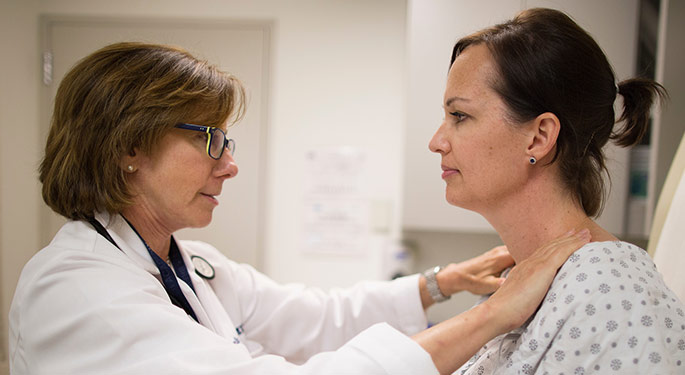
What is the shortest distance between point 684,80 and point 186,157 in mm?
1677

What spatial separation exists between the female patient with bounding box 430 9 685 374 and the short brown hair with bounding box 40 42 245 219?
0.61 m

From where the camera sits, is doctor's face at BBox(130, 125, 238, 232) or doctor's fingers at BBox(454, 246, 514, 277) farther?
doctor's fingers at BBox(454, 246, 514, 277)

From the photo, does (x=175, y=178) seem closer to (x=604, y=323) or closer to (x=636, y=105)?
(x=604, y=323)

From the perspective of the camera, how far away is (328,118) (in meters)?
2.10

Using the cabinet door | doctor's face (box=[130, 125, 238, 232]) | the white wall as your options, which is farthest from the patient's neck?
the white wall

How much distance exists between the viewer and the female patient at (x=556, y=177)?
0.71 meters

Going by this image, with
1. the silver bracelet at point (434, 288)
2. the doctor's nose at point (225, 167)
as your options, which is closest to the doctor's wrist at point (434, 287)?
the silver bracelet at point (434, 288)

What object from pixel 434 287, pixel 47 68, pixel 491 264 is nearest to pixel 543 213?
pixel 491 264

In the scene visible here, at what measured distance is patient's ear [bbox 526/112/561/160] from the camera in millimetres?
830

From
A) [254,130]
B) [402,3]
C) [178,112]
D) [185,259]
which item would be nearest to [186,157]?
[178,112]

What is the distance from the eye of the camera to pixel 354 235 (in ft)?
7.02

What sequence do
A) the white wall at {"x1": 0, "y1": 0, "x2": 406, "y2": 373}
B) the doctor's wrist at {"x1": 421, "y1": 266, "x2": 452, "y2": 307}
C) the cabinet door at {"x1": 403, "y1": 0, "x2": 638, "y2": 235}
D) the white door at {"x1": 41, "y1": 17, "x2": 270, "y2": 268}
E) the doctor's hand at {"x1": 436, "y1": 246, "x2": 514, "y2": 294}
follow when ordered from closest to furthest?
the doctor's hand at {"x1": 436, "y1": 246, "x2": 514, "y2": 294} < the doctor's wrist at {"x1": 421, "y1": 266, "x2": 452, "y2": 307} < the cabinet door at {"x1": 403, "y1": 0, "x2": 638, "y2": 235} < the white door at {"x1": 41, "y1": 17, "x2": 270, "y2": 268} < the white wall at {"x1": 0, "y1": 0, "x2": 406, "y2": 373}

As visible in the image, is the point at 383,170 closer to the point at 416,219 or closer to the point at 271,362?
the point at 416,219

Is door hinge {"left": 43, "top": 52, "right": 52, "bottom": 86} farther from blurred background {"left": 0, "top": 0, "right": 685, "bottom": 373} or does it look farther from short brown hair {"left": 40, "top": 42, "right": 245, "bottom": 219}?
short brown hair {"left": 40, "top": 42, "right": 245, "bottom": 219}
